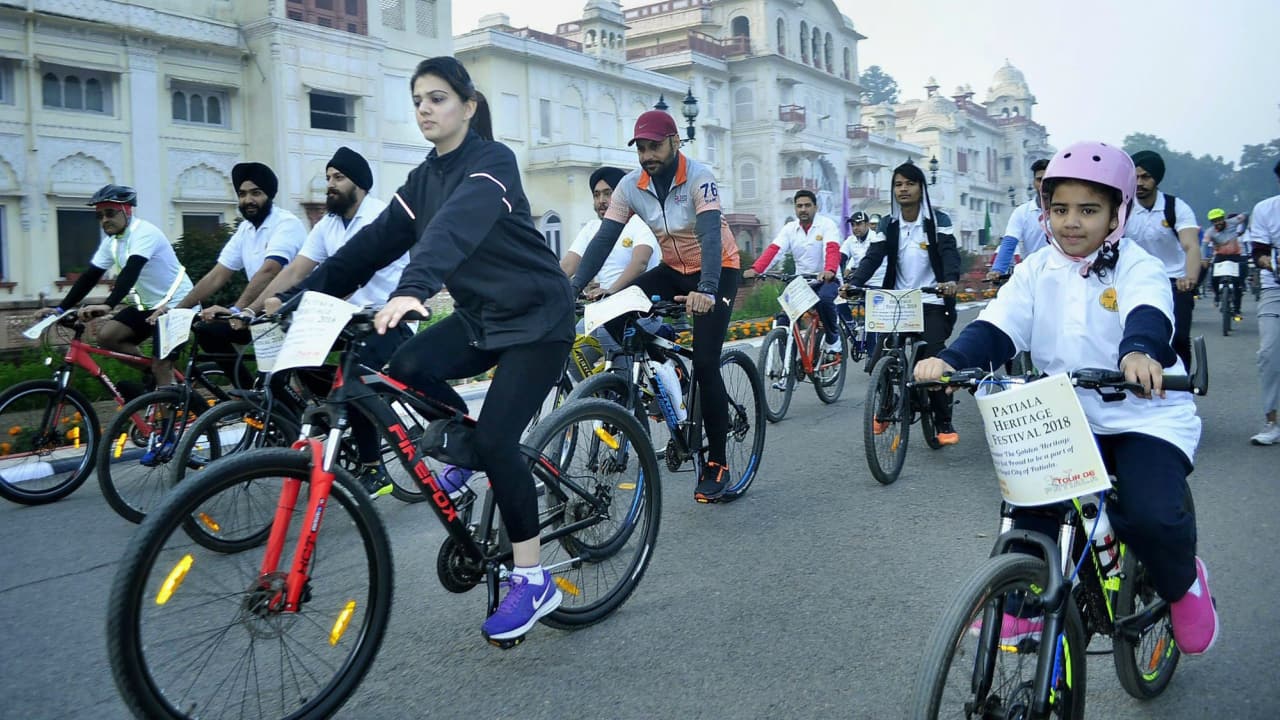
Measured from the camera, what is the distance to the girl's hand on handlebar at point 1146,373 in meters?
2.63

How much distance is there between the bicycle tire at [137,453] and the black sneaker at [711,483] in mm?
3035

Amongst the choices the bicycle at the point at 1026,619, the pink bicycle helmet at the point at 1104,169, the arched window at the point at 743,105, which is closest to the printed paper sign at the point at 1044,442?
the bicycle at the point at 1026,619

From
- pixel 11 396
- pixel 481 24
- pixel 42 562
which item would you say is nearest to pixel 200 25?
pixel 481 24

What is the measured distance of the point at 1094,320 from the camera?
3186 mm

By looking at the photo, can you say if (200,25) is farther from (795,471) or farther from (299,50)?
(795,471)

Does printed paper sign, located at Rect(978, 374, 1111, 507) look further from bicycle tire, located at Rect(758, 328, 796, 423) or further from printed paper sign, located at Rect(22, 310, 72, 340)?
bicycle tire, located at Rect(758, 328, 796, 423)

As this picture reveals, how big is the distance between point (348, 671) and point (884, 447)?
14.1ft

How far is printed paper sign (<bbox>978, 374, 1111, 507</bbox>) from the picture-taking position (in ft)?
8.45

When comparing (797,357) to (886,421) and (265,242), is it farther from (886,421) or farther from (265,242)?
(265,242)

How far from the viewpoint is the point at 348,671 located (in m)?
3.23

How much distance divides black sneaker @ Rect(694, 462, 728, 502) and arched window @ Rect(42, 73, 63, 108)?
23.4 m

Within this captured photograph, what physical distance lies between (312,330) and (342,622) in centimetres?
91

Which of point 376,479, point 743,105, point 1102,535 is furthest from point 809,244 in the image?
point 743,105

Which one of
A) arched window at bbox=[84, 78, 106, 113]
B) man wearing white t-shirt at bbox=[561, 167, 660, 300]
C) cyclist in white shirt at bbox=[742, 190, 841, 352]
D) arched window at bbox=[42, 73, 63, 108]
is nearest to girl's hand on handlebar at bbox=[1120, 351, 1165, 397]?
man wearing white t-shirt at bbox=[561, 167, 660, 300]
